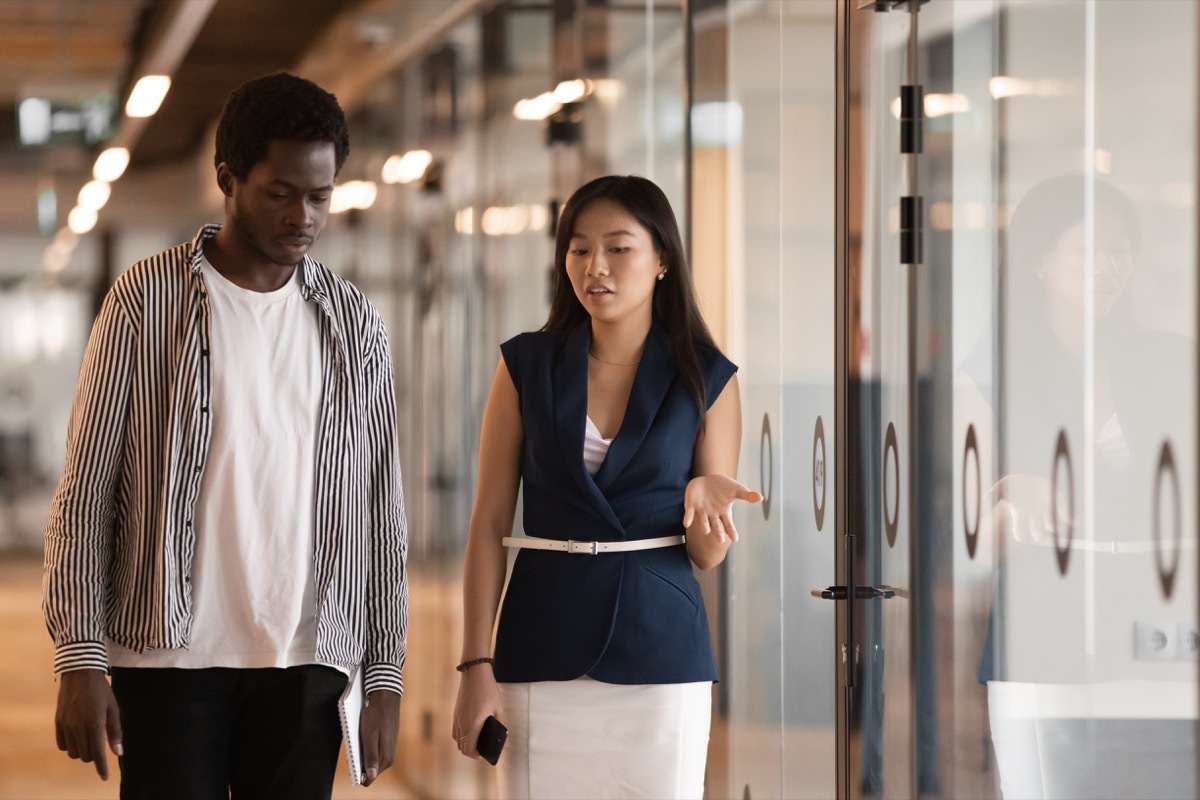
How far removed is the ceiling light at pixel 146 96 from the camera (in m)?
4.47

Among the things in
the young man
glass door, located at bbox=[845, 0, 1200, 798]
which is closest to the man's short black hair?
the young man

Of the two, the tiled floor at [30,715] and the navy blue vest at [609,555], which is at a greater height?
the navy blue vest at [609,555]

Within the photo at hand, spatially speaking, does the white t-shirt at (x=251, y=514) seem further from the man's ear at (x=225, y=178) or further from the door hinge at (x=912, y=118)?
the door hinge at (x=912, y=118)

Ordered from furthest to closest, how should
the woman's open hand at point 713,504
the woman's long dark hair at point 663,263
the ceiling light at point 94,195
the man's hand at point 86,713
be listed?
1. the ceiling light at point 94,195
2. the woman's long dark hair at point 663,263
3. the woman's open hand at point 713,504
4. the man's hand at point 86,713

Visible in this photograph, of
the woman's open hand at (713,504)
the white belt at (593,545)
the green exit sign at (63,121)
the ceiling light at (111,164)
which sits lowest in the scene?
the white belt at (593,545)

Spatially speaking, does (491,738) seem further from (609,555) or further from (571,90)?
(571,90)

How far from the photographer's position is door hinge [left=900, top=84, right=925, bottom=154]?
2754 millimetres

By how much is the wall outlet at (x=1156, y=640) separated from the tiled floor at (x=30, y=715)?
3.24 metres

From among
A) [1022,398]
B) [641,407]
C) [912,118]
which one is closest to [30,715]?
[641,407]

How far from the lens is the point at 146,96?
176 inches

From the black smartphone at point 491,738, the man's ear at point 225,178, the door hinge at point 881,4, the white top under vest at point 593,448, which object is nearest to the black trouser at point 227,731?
the black smartphone at point 491,738

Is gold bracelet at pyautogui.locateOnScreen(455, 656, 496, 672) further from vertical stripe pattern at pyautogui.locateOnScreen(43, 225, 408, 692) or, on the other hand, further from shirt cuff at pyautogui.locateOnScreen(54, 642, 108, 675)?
shirt cuff at pyautogui.locateOnScreen(54, 642, 108, 675)

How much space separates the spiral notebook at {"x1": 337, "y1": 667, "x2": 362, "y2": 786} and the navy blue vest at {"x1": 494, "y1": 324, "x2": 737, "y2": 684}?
29 centimetres

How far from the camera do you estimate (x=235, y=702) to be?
1898 millimetres
